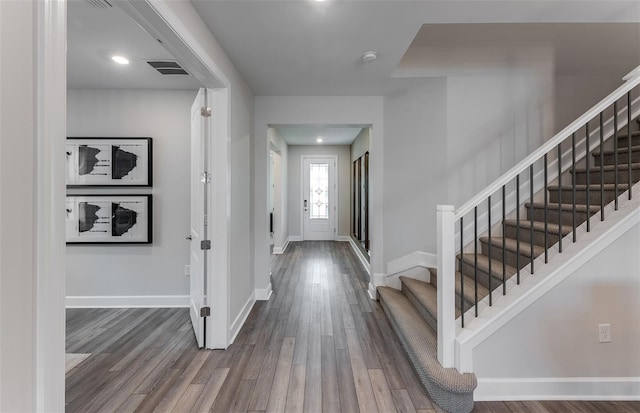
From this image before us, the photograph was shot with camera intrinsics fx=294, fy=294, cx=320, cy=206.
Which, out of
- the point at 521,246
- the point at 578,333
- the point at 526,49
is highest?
the point at 526,49

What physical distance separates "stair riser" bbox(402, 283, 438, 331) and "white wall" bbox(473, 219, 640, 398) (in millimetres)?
511

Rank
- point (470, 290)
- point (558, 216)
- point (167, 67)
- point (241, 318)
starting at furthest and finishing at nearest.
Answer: point (241, 318)
point (167, 67)
point (470, 290)
point (558, 216)

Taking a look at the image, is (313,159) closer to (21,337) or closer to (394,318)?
(394,318)

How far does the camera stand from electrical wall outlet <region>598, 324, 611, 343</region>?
5.75 feet

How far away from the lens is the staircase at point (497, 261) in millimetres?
1725

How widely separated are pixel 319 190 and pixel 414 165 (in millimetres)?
4551

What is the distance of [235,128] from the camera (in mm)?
2656

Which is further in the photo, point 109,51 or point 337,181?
point 337,181

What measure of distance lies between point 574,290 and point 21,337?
2.53 meters

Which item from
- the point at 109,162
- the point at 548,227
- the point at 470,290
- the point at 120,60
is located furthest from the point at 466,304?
the point at 109,162

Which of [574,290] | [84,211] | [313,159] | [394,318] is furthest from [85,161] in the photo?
[313,159]

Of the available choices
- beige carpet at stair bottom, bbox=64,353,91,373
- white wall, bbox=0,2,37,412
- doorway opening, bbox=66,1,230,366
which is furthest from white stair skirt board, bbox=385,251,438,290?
white wall, bbox=0,2,37,412

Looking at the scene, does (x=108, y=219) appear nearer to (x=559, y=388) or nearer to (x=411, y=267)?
(x=411, y=267)

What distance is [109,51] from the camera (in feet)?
7.84
